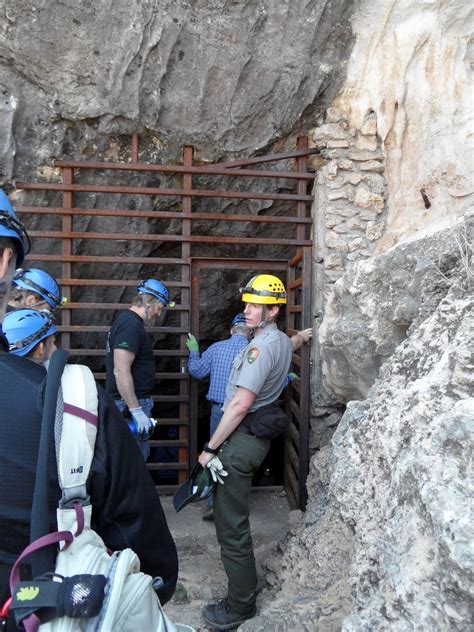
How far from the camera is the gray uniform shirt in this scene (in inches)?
114

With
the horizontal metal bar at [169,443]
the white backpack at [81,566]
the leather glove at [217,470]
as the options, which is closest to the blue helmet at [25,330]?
the white backpack at [81,566]

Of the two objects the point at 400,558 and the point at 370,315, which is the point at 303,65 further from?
the point at 400,558

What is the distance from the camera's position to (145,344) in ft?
12.4

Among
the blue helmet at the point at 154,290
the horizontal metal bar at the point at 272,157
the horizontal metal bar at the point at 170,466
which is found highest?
the horizontal metal bar at the point at 272,157

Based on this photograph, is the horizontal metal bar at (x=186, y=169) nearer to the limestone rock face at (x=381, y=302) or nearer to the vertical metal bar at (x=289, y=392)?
the vertical metal bar at (x=289, y=392)

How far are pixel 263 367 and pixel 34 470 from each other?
1859 millimetres

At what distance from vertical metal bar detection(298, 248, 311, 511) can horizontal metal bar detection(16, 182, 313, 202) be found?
0.59m

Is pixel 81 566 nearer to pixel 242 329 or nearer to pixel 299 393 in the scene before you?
pixel 242 329

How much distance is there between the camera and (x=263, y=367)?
292 cm

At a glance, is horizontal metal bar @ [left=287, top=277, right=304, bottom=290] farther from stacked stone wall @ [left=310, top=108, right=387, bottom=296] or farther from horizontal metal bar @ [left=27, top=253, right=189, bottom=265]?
horizontal metal bar @ [left=27, top=253, right=189, bottom=265]

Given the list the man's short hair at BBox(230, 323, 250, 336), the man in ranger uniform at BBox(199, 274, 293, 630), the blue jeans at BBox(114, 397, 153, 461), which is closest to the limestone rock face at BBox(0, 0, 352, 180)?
the man's short hair at BBox(230, 323, 250, 336)

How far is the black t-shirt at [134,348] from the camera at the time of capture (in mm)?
3660

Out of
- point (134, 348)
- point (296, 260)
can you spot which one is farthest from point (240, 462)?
point (296, 260)

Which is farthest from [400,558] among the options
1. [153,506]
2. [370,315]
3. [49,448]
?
[370,315]
